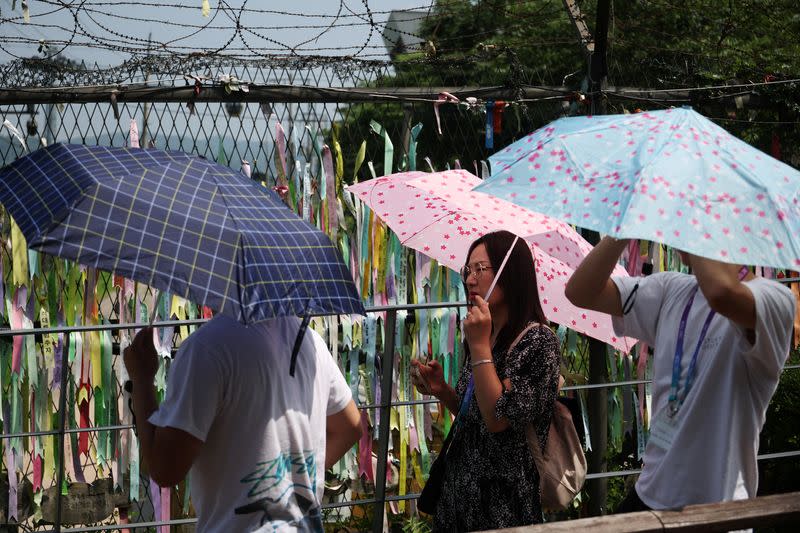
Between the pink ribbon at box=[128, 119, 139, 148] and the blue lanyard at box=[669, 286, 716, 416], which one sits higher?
the pink ribbon at box=[128, 119, 139, 148]

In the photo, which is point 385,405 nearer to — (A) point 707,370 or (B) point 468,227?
(B) point 468,227

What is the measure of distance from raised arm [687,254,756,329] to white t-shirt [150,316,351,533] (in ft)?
3.04

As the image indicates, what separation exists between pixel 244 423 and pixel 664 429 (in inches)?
40.6

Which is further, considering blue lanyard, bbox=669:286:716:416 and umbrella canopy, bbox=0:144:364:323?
blue lanyard, bbox=669:286:716:416

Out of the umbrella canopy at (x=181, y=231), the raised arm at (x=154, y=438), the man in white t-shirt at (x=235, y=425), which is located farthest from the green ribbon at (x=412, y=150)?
the raised arm at (x=154, y=438)

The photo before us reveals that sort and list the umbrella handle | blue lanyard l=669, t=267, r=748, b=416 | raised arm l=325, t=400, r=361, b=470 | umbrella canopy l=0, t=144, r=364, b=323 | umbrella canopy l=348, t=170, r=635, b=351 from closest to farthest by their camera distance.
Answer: umbrella canopy l=0, t=144, r=364, b=323
blue lanyard l=669, t=267, r=748, b=416
raised arm l=325, t=400, r=361, b=470
the umbrella handle
umbrella canopy l=348, t=170, r=635, b=351

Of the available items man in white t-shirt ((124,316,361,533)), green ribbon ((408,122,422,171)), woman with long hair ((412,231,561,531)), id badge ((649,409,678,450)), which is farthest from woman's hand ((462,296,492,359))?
green ribbon ((408,122,422,171))

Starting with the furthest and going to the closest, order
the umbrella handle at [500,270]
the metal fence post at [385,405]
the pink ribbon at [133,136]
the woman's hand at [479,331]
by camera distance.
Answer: the pink ribbon at [133,136]
the metal fence post at [385,405]
the umbrella handle at [500,270]
the woman's hand at [479,331]

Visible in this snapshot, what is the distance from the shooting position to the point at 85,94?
4.36 meters

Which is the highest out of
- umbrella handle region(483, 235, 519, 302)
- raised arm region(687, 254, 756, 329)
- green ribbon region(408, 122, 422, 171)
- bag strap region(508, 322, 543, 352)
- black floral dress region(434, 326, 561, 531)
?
green ribbon region(408, 122, 422, 171)

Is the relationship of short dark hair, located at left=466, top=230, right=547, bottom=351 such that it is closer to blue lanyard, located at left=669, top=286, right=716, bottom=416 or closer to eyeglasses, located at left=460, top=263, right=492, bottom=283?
eyeglasses, located at left=460, top=263, right=492, bottom=283

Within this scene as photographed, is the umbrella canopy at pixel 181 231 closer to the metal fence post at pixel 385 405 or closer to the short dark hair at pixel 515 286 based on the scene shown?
the short dark hair at pixel 515 286

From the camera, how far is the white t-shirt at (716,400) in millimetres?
A: 2309

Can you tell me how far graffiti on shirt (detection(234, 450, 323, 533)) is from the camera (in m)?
2.20
